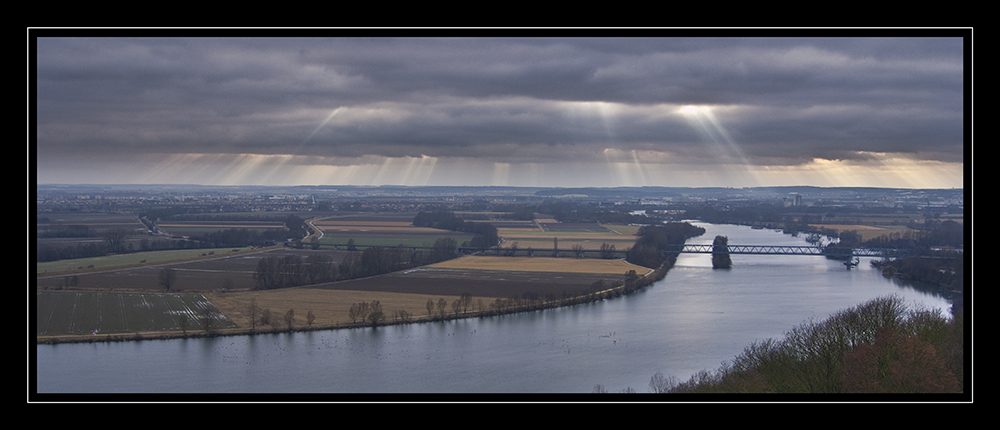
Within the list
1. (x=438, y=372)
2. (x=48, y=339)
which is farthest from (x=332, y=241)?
(x=438, y=372)

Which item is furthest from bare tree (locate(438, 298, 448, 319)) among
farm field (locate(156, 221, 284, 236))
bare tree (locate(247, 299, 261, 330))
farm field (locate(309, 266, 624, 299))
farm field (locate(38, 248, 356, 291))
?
farm field (locate(156, 221, 284, 236))

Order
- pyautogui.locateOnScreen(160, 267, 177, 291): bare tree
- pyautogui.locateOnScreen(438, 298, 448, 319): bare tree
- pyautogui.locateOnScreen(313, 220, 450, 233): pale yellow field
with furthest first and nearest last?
1. pyautogui.locateOnScreen(313, 220, 450, 233): pale yellow field
2. pyautogui.locateOnScreen(160, 267, 177, 291): bare tree
3. pyautogui.locateOnScreen(438, 298, 448, 319): bare tree

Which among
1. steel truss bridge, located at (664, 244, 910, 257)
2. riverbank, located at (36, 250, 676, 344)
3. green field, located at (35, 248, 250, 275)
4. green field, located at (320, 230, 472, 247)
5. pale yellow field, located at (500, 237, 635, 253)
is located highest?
green field, located at (320, 230, 472, 247)

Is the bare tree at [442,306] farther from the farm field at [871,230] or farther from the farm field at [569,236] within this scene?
the farm field at [871,230]

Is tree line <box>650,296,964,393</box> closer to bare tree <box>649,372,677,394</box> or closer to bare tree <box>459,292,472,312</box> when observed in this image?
bare tree <box>649,372,677,394</box>

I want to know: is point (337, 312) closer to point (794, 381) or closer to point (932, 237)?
point (794, 381)

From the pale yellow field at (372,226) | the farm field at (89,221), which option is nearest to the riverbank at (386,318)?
the farm field at (89,221)
